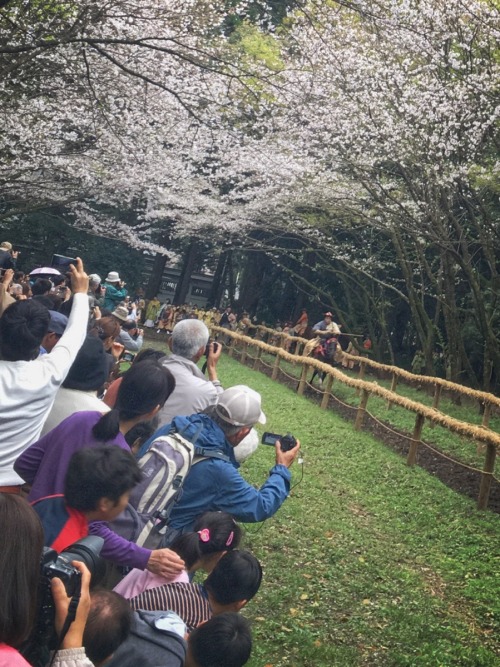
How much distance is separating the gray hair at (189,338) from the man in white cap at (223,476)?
1367mm

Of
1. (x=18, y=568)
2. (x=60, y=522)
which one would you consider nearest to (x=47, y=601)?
(x=18, y=568)

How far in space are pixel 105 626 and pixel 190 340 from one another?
290 cm

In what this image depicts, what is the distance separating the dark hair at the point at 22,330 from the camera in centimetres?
378

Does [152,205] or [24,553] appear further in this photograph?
[152,205]

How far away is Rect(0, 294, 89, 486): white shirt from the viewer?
3594 millimetres

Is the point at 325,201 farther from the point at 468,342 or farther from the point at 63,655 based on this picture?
the point at 63,655

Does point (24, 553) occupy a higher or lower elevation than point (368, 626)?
higher

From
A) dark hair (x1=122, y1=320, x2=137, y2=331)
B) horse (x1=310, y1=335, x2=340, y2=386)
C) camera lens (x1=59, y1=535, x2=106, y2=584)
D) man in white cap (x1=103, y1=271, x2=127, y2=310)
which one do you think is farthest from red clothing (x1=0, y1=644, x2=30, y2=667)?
horse (x1=310, y1=335, x2=340, y2=386)

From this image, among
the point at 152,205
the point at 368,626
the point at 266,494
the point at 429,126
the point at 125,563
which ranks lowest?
the point at 368,626

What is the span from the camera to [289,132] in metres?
18.6

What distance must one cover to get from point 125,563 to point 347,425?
411 inches

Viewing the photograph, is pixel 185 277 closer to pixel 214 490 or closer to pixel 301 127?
pixel 301 127

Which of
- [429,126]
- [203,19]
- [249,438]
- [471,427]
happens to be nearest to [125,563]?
[249,438]

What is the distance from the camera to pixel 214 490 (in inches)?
149
